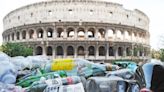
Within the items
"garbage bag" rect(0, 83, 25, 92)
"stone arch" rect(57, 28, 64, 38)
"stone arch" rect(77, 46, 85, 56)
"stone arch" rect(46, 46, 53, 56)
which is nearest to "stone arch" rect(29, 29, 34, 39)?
"stone arch" rect(46, 46, 53, 56)

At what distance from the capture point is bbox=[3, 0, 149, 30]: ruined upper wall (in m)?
37.8

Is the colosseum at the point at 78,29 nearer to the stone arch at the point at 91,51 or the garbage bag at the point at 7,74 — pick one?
the stone arch at the point at 91,51

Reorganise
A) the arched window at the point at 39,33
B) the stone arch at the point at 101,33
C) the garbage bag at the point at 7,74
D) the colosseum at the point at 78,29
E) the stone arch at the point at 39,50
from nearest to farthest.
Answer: the garbage bag at the point at 7,74 < the colosseum at the point at 78,29 < the stone arch at the point at 39,50 < the stone arch at the point at 101,33 < the arched window at the point at 39,33

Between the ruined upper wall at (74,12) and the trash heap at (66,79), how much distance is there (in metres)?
31.2

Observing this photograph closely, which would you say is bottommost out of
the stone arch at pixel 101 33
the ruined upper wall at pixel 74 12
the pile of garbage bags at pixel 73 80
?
the pile of garbage bags at pixel 73 80

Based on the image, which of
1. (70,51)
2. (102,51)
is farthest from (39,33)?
(102,51)

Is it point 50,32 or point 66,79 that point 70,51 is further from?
point 66,79

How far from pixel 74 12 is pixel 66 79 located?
3368 cm

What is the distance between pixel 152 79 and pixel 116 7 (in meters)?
36.0

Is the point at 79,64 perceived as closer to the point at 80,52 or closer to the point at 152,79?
the point at 152,79

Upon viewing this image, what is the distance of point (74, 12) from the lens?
125 feet

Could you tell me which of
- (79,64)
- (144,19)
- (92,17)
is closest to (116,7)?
(92,17)

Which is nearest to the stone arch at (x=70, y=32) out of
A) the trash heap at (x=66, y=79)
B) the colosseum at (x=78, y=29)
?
the colosseum at (x=78, y=29)

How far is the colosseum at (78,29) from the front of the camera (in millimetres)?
37250
